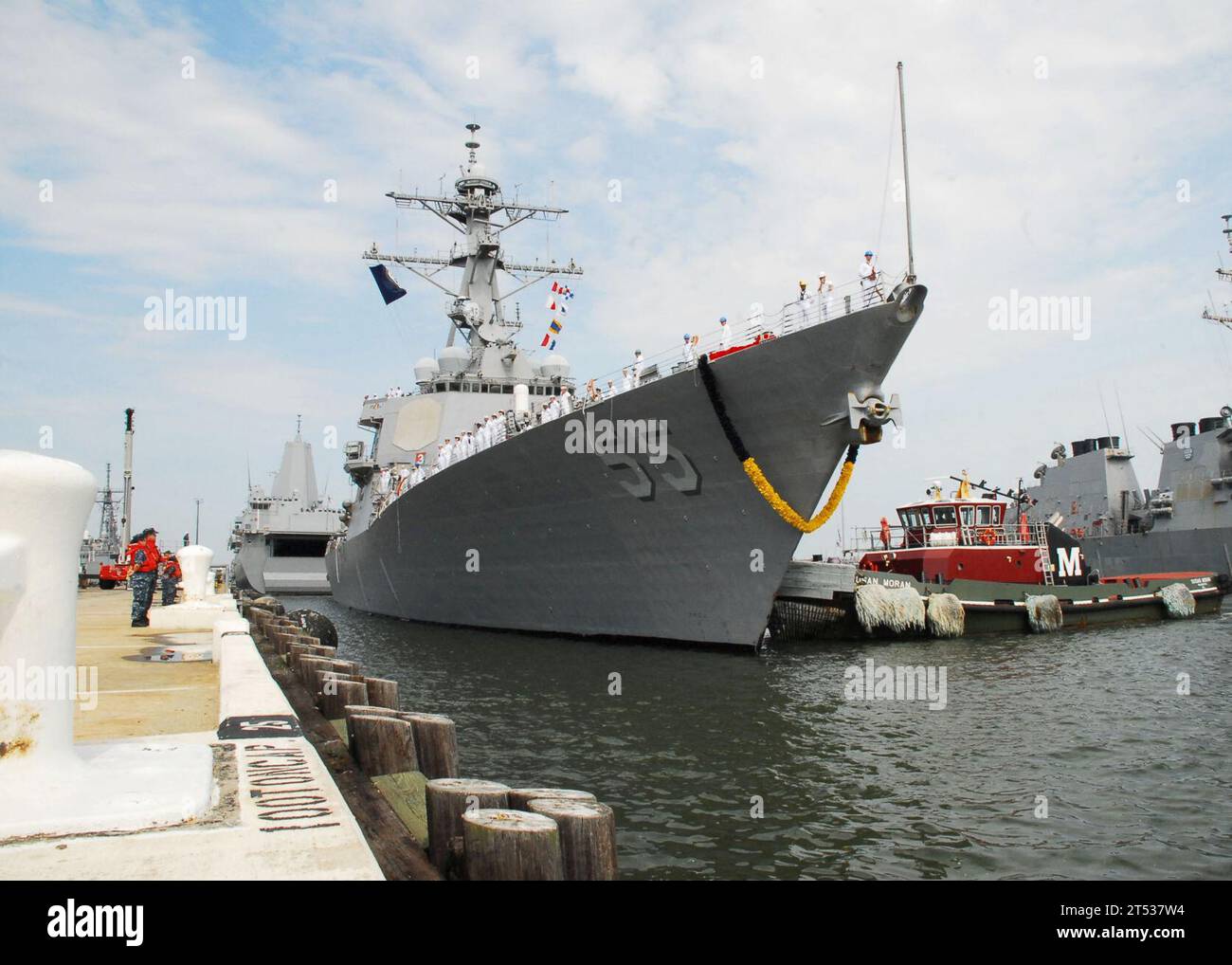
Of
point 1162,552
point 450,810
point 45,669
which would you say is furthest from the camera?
point 1162,552

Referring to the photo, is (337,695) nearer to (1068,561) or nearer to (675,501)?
(675,501)

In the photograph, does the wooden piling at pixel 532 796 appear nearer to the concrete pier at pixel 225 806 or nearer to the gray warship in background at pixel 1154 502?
the concrete pier at pixel 225 806

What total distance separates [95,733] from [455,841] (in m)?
2.62

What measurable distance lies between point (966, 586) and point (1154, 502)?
21.2 metres

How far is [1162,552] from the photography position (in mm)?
36469

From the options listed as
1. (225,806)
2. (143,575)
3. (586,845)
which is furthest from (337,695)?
(143,575)

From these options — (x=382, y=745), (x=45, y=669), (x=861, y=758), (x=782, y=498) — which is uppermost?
(x=782, y=498)

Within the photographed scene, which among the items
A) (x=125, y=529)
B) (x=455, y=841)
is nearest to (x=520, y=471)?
(x=455, y=841)

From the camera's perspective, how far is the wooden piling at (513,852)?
2.83 m

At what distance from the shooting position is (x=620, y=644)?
671 inches

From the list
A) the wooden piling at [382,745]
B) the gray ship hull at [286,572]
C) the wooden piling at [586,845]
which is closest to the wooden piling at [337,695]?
the wooden piling at [382,745]

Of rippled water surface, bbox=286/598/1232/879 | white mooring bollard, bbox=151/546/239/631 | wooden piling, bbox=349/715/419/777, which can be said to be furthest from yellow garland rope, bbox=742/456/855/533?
wooden piling, bbox=349/715/419/777

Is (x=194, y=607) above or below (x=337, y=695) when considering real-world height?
above
